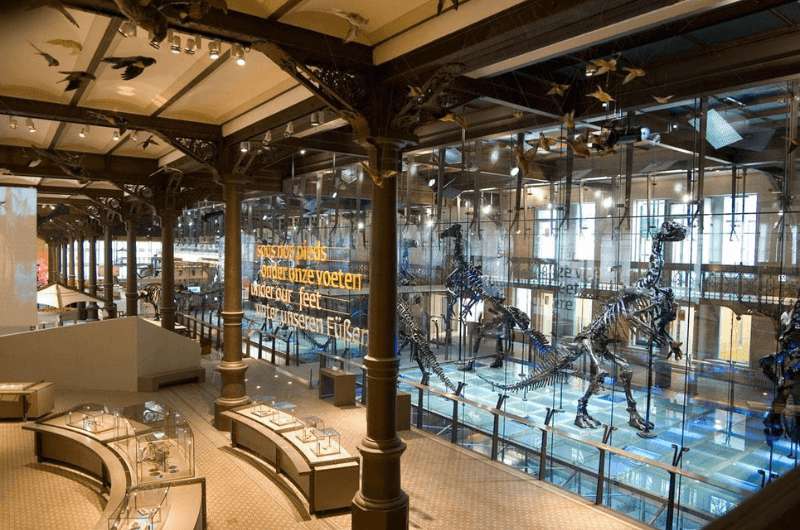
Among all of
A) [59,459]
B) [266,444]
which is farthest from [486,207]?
[59,459]

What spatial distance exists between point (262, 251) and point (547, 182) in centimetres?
706

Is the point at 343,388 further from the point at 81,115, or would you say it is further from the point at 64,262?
the point at 64,262

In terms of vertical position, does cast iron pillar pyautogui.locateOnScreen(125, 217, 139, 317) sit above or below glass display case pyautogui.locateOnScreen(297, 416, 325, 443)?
above

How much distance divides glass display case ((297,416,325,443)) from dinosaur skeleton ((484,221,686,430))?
119 inches

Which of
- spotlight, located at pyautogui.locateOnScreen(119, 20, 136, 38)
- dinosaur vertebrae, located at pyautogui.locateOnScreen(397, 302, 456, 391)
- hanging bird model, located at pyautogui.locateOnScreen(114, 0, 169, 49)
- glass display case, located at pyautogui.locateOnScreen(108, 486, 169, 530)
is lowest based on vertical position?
glass display case, located at pyautogui.locateOnScreen(108, 486, 169, 530)

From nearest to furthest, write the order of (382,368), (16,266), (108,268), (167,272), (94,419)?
(382,368) → (94,419) → (16,266) → (167,272) → (108,268)

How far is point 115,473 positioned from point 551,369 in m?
5.30

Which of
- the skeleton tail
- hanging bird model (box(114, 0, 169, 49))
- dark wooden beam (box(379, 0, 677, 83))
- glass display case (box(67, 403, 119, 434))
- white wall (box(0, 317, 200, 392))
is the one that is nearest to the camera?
hanging bird model (box(114, 0, 169, 49))

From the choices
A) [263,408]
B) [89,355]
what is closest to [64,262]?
[89,355]

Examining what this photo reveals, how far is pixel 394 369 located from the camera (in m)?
4.75

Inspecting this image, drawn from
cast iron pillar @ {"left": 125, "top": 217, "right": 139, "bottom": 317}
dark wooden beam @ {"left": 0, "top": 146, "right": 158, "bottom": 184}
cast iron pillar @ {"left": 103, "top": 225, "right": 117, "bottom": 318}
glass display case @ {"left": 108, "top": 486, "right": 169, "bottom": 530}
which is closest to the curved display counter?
glass display case @ {"left": 108, "top": 486, "right": 169, "bottom": 530}

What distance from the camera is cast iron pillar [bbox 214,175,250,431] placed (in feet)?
25.7

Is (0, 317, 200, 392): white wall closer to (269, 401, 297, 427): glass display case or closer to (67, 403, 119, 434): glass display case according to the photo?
(67, 403, 119, 434): glass display case

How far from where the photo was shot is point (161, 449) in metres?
5.30
